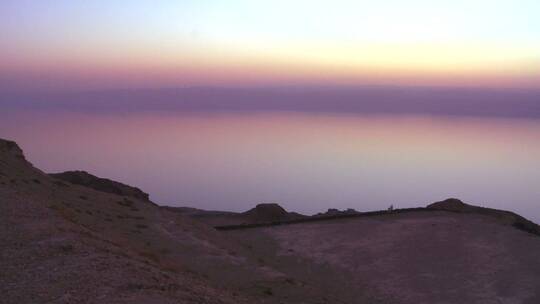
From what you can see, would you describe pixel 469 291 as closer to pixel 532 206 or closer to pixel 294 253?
pixel 294 253

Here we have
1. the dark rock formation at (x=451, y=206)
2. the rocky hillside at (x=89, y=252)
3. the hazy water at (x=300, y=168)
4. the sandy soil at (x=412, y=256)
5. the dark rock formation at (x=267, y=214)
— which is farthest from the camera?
the hazy water at (x=300, y=168)

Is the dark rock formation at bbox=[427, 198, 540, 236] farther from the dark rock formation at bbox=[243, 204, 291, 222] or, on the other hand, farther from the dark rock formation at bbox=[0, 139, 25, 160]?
the dark rock formation at bbox=[0, 139, 25, 160]

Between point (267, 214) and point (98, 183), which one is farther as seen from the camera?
point (267, 214)

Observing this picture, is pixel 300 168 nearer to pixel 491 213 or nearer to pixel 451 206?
pixel 451 206

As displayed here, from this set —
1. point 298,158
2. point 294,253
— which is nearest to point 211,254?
point 294,253

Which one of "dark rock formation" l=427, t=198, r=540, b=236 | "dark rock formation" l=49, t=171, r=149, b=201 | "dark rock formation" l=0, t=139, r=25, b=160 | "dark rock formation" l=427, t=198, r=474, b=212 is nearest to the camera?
"dark rock formation" l=0, t=139, r=25, b=160

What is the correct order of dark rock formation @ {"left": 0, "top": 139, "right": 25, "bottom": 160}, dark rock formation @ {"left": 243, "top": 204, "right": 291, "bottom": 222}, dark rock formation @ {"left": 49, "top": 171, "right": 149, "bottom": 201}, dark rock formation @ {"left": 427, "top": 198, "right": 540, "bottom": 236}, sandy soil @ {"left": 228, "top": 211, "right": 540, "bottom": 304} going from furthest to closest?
dark rock formation @ {"left": 243, "top": 204, "right": 291, "bottom": 222} < dark rock formation @ {"left": 427, "top": 198, "right": 540, "bottom": 236} < dark rock formation @ {"left": 49, "top": 171, "right": 149, "bottom": 201} < dark rock formation @ {"left": 0, "top": 139, "right": 25, "bottom": 160} < sandy soil @ {"left": 228, "top": 211, "right": 540, "bottom": 304}

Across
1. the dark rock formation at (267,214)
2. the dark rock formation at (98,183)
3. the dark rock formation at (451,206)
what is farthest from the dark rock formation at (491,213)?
the dark rock formation at (98,183)

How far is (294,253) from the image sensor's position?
20.0 metres

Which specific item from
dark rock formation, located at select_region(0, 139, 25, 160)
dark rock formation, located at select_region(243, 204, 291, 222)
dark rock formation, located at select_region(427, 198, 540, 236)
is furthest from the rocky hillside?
dark rock formation, located at select_region(427, 198, 540, 236)

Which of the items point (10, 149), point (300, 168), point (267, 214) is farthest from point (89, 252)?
point (300, 168)

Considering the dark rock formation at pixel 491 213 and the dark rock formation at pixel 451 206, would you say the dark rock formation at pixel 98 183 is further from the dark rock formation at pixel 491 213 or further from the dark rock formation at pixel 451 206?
the dark rock formation at pixel 491 213

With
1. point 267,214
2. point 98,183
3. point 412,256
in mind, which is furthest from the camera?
point 267,214

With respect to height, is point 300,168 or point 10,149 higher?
point 300,168
